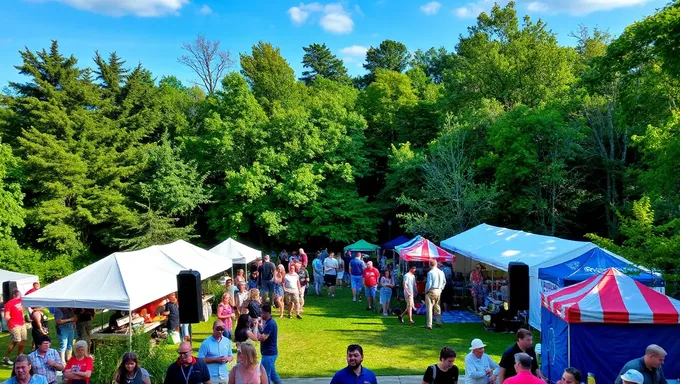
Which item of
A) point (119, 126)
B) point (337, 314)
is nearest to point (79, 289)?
point (337, 314)

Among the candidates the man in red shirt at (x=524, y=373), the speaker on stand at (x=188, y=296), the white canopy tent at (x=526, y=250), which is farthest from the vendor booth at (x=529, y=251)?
the speaker on stand at (x=188, y=296)

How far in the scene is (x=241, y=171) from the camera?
2708 centimetres

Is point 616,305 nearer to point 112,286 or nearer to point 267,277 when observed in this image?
point 112,286

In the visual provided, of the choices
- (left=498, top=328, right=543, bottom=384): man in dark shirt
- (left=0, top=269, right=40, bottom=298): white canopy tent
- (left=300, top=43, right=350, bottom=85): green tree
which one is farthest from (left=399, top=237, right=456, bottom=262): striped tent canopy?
(left=300, top=43, right=350, bottom=85): green tree

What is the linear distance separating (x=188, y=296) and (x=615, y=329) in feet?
22.4

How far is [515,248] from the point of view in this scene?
13812 millimetres

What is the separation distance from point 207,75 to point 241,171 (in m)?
19.1

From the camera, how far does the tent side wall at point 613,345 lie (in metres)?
8.06

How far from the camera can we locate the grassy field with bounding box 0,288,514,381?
31.1 ft

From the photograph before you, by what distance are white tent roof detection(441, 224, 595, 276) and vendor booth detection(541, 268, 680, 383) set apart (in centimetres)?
362

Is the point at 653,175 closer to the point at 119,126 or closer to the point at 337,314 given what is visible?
the point at 337,314

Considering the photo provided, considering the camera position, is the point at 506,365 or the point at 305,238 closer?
the point at 506,365

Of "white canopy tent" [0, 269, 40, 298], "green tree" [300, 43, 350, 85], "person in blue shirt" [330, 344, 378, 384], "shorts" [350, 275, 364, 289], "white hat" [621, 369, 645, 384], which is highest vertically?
"green tree" [300, 43, 350, 85]

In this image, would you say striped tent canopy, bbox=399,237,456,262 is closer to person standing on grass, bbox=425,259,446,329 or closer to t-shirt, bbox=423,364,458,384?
person standing on grass, bbox=425,259,446,329
